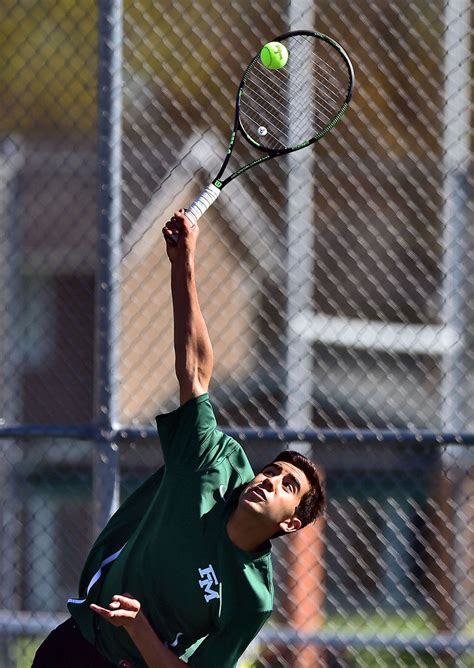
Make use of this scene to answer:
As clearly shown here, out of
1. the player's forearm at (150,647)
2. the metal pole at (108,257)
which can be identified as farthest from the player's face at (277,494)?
the metal pole at (108,257)

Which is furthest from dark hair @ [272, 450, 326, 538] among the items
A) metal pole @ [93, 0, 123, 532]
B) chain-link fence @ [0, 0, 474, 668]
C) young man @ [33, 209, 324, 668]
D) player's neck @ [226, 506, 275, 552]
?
metal pole @ [93, 0, 123, 532]

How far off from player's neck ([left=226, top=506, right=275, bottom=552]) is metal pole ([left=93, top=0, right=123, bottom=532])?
1.10 metres

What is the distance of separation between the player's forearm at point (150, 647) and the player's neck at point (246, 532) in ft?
1.03

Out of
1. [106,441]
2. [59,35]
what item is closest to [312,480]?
[106,441]

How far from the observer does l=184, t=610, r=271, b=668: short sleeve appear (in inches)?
122

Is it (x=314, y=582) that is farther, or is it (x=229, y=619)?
(x=314, y=582)

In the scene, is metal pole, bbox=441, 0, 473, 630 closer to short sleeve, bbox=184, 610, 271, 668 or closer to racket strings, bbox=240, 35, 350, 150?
racket strings, bbox=240, 35, 350, 150

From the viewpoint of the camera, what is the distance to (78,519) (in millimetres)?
9281

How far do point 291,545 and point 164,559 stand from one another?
2.03 meters

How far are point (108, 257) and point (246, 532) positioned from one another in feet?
4.74

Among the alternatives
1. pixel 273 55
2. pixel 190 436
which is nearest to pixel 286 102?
pixel 273 55

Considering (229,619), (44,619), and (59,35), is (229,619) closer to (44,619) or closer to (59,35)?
(44,619)

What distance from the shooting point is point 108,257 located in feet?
13.9

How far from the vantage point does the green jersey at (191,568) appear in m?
3.13
